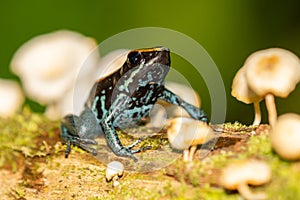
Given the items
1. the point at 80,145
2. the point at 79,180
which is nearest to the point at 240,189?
the point at 79,180

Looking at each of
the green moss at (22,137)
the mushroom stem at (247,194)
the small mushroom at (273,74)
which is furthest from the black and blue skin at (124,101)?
the mushroom stem at (247,194)

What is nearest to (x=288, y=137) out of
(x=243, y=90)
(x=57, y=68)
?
(x=243, y=90)

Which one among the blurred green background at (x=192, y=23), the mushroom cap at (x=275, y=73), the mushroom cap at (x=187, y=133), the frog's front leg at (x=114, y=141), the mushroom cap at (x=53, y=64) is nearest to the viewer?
the mushroom cap at (x=275, y=73)

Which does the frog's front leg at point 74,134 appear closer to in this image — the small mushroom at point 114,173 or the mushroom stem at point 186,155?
the small mushroom at point 114,173

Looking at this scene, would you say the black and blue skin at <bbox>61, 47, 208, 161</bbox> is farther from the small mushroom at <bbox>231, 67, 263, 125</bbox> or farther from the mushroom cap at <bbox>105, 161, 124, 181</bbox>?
the small mushroom at <bbox>231, 67, 263, 125</bbox>

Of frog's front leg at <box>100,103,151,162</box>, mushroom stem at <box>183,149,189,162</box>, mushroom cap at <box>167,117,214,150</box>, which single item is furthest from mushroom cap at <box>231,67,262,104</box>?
frog's front leg at <box>100,103,151,162</box>

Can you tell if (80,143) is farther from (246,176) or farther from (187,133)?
(246,176)

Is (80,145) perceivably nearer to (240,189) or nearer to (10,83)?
(240,189)
